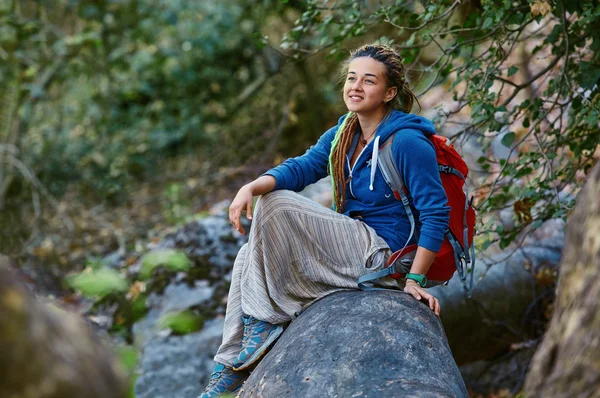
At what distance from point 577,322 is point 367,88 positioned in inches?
81.9

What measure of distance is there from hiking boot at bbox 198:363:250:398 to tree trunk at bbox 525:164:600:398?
1.96 m

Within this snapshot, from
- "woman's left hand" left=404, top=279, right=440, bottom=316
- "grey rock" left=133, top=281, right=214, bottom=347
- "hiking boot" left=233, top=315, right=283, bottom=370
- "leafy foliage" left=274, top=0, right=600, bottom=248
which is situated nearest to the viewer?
"woman's left hand" left=404, top=279, right=440, bottom=316

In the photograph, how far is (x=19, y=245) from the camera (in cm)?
780

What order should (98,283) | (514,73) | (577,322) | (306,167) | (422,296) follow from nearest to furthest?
(577,322) → (98,283) → (422,296) → (306,167) → (514,73)

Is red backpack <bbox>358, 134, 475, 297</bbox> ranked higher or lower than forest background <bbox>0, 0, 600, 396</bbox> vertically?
lower

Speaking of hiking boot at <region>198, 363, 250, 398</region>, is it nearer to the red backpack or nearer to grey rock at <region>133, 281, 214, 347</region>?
the red backpack

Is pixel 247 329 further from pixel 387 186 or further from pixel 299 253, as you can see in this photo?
pixel 387 186

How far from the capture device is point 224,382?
3.21 metres

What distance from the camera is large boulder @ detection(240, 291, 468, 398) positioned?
247 cm

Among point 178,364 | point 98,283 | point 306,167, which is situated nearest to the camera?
point 98,283

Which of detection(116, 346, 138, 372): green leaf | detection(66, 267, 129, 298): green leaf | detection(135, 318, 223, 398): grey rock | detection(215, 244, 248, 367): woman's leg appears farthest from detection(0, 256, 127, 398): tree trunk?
detection(135, 318, 223, 398): grey rock

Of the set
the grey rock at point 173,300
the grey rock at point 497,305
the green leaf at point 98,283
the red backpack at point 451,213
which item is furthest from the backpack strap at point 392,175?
the grey rock at point 173,300

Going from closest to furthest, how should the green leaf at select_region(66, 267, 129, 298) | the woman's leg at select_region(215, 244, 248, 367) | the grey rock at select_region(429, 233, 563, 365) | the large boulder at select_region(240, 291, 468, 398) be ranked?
the green leaf at select_region(66, 267, 129, 298) → the large boulder at select_region(240, 291, 468, 398) → the woman's leg at select_region(215, 244, 248, 367) → the grey rock at select_region(429, 233, 563, 365)

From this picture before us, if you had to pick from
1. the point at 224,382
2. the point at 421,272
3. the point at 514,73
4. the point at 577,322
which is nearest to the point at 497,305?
the point at 514,73
